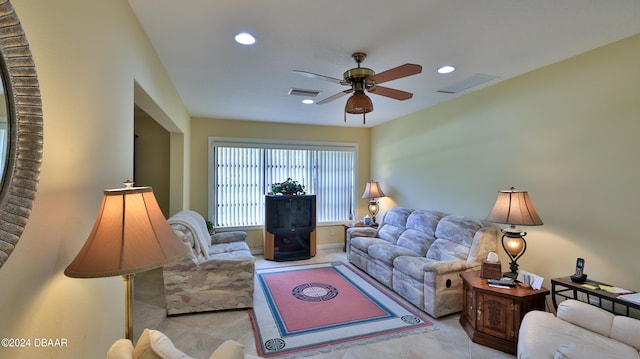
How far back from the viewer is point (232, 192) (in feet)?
18.8

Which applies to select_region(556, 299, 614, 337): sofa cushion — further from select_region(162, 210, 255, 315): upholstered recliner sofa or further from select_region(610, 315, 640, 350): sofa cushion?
select_region(162, 210, 255, 315): upholstered recliner sofa

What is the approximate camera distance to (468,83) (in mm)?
3520

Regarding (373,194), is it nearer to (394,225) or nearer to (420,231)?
(394,225)

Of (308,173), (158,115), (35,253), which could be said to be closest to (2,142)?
(35,253)

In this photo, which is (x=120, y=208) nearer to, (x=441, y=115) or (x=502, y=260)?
(x=502, y=260)

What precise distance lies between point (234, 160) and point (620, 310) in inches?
221

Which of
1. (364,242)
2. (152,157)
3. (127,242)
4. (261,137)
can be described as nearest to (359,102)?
(127,242)

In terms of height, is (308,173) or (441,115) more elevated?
(441,115)

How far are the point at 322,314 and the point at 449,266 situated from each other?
155cm

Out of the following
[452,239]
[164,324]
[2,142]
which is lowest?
[164,324]

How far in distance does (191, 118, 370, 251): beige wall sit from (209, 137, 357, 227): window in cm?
13

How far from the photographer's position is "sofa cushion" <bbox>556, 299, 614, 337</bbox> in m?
2.08

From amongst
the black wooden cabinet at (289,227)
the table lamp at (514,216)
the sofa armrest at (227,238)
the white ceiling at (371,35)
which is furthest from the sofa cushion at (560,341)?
the sofa armrest at (227,238)

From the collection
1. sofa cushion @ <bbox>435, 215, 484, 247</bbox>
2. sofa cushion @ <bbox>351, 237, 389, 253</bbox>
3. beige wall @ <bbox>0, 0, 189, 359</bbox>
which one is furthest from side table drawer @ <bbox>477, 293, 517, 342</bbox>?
beige wall @ <bbox>0, 0, 189, 359</bbox>
